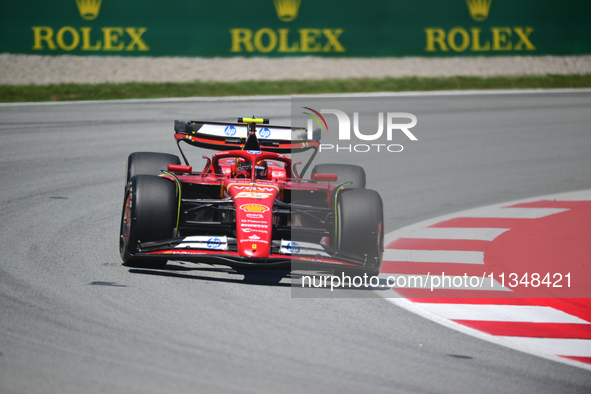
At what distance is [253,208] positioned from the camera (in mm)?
6750

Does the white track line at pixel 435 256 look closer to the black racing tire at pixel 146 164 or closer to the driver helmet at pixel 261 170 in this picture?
the driver helmet at pixel 261 170

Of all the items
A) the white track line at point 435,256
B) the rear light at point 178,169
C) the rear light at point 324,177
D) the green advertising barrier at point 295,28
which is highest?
the green advertising barrier at point 295,28

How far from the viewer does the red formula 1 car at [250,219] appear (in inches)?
255

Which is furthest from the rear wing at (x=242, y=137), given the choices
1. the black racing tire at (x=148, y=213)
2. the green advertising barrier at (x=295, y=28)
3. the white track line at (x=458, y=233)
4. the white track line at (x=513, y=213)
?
the green advertising barrier at (x=295, y=28)

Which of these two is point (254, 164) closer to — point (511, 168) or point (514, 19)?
point (511, 168)

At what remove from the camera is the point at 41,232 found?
8305 millimetres

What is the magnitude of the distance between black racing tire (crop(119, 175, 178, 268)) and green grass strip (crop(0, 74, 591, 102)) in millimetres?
12185

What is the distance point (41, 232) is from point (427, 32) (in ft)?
52.8

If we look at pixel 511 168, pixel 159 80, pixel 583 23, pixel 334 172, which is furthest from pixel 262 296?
→ pixel 583 23

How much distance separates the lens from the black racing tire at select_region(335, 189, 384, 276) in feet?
22.3

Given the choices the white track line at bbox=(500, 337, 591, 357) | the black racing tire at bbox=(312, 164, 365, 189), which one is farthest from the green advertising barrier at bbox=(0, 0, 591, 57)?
the white track line at bbox=(500, 337, 591, 357)

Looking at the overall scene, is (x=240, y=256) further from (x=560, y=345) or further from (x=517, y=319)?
(x=560, y=345)

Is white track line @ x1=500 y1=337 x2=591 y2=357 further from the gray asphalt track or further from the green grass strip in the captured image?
Answer: the green grass strip

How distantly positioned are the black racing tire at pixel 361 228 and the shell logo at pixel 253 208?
0.59 meters
